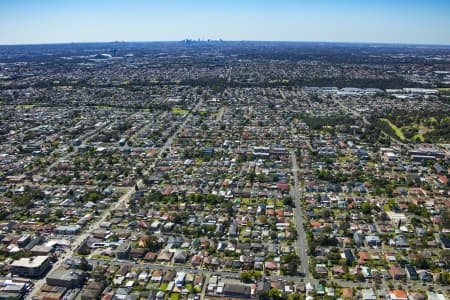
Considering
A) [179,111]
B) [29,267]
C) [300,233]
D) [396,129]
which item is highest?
[179,111]

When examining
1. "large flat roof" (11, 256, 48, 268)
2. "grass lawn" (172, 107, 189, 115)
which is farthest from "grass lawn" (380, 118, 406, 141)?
"large flat roof" (11, 256, 48, 268)

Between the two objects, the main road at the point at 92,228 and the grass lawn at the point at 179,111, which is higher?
the grass lawn at the point at 179,111

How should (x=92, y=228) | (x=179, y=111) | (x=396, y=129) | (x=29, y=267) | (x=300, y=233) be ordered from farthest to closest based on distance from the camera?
(x=179, y=111), (x=396, y=129), (x=92, y=228), (x=300, y=233), (x=29, y=267)

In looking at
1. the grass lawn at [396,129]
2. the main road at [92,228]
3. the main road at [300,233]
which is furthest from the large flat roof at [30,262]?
the grass lawn at [396,129]

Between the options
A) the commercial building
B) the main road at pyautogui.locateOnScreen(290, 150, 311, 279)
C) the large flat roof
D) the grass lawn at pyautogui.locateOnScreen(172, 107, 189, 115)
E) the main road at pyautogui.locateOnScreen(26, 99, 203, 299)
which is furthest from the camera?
the grass lawn at pyautogui.locateOnScreen(172, 107, 189, 115)

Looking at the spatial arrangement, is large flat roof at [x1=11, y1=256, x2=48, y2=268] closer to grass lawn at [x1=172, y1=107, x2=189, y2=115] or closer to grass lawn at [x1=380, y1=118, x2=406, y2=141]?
grass lawn at [x1=172, y1=107, x2=189, y2=115]

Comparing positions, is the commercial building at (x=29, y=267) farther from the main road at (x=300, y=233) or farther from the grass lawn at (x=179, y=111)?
the grass lawn at (x=179, y=111)

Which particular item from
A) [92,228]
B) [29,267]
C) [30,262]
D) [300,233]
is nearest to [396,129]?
[300,233]

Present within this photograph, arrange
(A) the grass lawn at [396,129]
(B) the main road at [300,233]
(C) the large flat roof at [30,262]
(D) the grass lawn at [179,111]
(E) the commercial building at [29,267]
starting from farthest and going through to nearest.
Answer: (D) the grass lawn at [179,111]
(A) the grass lawn at [396,129]
(B) the main road at [300,233]
(C) the large flat roof at [30,262]
(E) the commercial building at [29,267]

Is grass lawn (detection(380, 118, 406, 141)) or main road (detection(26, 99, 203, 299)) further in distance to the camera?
grass lawn (detection(380, 118, 406, 141))

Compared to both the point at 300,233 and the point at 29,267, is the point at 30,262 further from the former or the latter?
the point at 300,233

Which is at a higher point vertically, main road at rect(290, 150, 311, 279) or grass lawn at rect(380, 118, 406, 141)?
grass lawn at rect(380, 118, 406, 141)

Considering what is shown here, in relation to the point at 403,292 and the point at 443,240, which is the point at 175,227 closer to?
the point at 403,292
